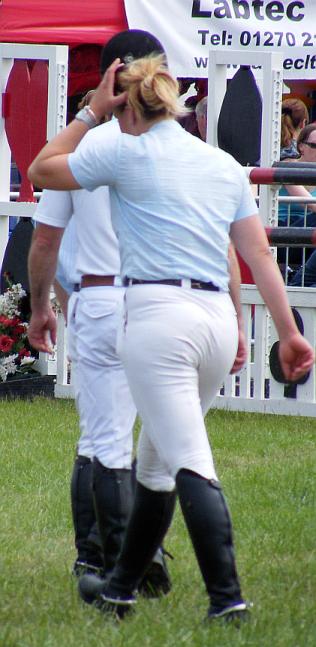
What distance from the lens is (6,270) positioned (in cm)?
924

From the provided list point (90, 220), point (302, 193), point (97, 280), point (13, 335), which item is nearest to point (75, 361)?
point (97, 280)

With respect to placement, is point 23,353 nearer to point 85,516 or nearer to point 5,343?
point 5,343

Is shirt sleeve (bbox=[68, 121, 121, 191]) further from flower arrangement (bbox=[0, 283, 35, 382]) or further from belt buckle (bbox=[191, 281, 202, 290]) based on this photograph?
flower arrangement (bbox=[0, 283, 35, 382])

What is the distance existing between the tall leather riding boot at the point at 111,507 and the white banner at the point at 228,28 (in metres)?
6.71

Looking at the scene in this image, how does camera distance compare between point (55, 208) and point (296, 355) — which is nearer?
point (296, 355)

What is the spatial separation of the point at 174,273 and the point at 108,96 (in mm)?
566

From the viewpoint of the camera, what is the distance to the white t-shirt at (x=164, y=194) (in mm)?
3852

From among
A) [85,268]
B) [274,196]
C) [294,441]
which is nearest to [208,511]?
[85,268]

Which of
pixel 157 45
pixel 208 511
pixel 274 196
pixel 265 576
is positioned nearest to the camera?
pixel 208 511

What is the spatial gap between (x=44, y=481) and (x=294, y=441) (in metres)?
1.79

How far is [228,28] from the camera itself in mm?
10727

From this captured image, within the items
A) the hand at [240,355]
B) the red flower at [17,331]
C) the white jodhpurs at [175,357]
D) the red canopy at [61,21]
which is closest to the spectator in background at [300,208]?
the red flower at [17,331]

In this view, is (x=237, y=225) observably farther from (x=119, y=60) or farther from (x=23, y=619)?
(x=23, y=619)

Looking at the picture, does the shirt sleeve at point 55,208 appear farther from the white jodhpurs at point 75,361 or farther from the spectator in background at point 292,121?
the spectator in background at point 292,121
